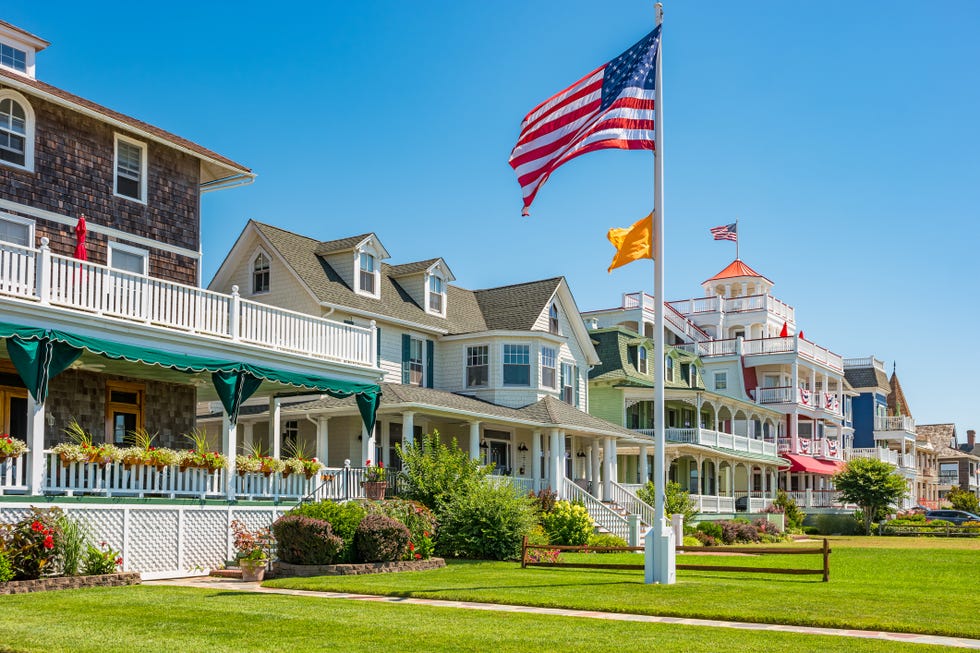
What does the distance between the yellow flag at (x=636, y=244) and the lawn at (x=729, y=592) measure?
5.55 m

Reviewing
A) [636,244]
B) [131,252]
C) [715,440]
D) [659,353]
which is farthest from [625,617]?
[715,440]

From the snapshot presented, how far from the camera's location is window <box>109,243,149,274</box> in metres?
24.6

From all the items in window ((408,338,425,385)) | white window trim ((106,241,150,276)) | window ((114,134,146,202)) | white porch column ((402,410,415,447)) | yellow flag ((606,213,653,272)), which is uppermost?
window ((114,134,146,202))

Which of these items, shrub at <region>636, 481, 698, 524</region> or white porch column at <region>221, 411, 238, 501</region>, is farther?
shrub at <region>636, 481, 698, 524</region>

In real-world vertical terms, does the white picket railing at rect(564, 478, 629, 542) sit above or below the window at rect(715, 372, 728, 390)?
below

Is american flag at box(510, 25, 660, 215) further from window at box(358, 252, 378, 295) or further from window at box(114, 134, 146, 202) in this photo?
window at box(358, 252, 378, 295)

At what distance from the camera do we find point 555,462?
35750 mm

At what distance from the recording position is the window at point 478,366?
37.5 meters

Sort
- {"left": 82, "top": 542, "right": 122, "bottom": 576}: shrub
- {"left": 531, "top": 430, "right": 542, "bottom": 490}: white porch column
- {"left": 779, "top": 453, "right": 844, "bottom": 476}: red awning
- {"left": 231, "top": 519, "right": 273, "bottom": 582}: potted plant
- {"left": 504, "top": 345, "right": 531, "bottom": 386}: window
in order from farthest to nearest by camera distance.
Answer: {"left": 779, "top": 453, "right": 844, "bottom": 476}: red awning < {"left": 504, "top": 345, "right": 531, "bottom": 386}: window < {"left": 531, "top": 430, "right": 542, "bottom": 490}: white porch column < {"left": 231, "top": 519, "right": 273, "bottom": 582}: potted plant < {"left": 82, "top": 542, "right": 122, "bottom": 576}: shrub

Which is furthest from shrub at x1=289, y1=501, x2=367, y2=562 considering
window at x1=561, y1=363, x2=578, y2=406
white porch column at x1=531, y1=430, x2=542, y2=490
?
window at x1=561, y1=363, x2=578, y2=406

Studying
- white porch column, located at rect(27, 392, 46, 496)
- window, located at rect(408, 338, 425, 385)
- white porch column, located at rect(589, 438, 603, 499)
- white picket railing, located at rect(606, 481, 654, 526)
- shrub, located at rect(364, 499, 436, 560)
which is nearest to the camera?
white porch column, located at rect(27, 392, 46, 496)

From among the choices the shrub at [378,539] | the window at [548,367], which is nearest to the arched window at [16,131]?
the shrub at [378,539]

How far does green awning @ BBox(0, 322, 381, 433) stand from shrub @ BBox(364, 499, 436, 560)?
302cm

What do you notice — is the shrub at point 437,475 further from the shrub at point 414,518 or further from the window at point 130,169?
the window at point 130,169
